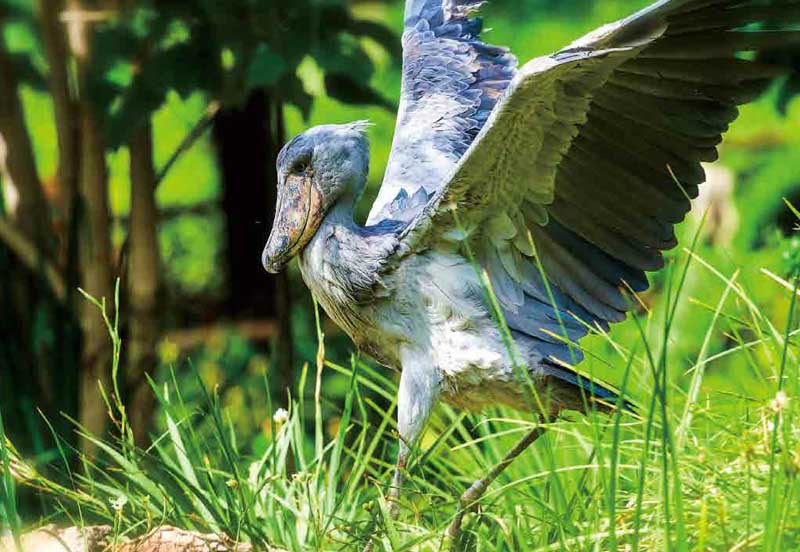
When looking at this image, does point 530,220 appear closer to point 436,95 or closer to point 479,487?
point 479,487

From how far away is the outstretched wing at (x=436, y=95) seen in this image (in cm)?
264

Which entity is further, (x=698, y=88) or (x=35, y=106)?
(x=35, y=106)

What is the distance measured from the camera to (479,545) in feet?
6.91

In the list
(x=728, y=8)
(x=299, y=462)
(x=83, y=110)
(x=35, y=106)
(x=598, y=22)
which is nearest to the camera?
(x=728, y=8)

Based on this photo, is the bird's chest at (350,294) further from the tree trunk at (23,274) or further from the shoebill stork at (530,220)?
the tree trunk at (23,274)

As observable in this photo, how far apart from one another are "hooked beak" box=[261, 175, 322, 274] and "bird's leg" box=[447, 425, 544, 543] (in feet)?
1.69

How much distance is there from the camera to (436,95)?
9.16 ft

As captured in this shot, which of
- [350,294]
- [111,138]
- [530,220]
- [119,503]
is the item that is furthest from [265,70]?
[119,503]

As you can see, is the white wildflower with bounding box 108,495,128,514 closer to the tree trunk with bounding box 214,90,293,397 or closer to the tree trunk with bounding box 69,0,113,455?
the tree trunk with bounding box 69,0,113,455

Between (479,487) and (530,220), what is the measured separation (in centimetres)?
45

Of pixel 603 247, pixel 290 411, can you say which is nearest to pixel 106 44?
pixel 290 411

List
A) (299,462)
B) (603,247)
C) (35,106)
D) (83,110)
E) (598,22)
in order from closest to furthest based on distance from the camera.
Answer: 1. (603,247)
2. (299,462)
3. (83,110)
4. (598,22)
5. (35,106)

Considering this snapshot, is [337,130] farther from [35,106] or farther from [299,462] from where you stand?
[35,106]

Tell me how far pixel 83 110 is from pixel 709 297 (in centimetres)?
178
